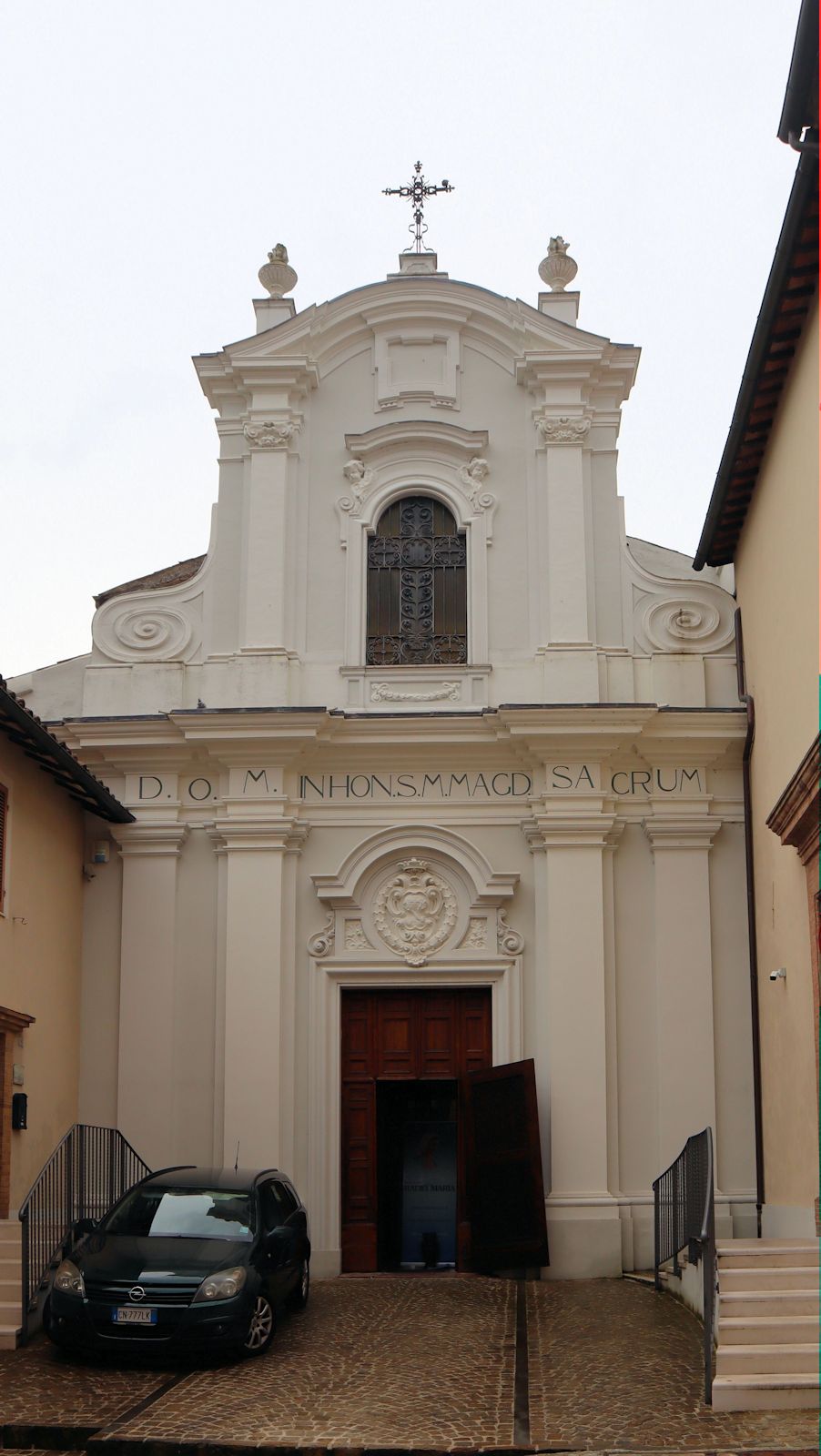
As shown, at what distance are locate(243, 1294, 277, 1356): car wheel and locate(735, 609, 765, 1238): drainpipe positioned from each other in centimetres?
597

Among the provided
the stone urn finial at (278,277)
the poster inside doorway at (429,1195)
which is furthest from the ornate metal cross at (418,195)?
the poster inside doorway at (429,1195)

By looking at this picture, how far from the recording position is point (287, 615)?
1806 cm

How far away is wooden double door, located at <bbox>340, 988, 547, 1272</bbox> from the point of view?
1616 centimetres

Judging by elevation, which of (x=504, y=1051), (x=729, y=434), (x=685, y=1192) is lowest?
(x=685, y=1192)

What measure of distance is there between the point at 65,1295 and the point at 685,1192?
17.4 ft

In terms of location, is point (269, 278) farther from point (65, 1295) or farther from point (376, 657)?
point (65, 1295)

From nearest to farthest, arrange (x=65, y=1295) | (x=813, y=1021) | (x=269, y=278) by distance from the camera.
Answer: (x=65, y=1295)
(x=813, y=1021)
(x=269, y=278)

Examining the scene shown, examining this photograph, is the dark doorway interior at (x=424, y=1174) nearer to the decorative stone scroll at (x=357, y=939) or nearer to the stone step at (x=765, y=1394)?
the decorative stone scroll at (x=357, y=939)

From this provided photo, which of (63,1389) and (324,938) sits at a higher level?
(324,938)

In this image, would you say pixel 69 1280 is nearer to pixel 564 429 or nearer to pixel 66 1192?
pixel 66 1192

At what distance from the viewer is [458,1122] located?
17062 millimetres

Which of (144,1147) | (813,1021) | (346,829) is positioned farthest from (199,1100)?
(813,1021)

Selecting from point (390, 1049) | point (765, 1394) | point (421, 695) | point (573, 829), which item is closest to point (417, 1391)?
point (765, 1394)

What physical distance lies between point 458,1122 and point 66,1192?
4432 mm
